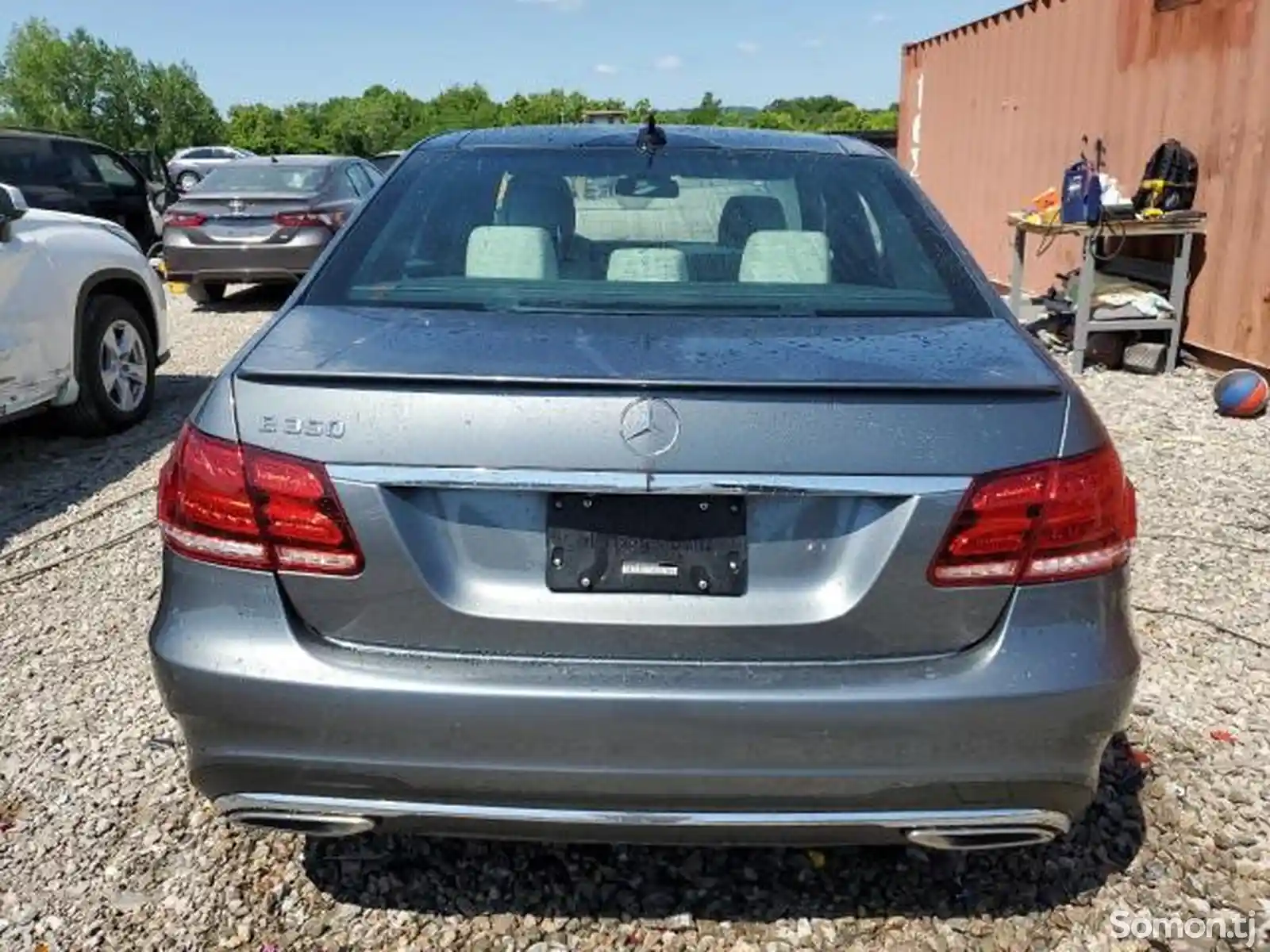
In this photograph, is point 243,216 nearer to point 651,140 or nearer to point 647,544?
point 651,140

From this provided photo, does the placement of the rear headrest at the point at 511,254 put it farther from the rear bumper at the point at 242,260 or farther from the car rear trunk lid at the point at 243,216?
the car rear trunk lid at the point at 243,216

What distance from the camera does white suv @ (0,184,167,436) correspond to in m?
5.18

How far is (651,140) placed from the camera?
3.00m

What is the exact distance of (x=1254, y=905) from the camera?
239cm

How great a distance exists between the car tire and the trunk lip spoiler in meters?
4.57

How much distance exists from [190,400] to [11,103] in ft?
236

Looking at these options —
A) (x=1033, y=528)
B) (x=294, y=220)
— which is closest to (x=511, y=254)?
(x=1033, y=528)

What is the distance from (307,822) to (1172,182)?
7471 millimetres

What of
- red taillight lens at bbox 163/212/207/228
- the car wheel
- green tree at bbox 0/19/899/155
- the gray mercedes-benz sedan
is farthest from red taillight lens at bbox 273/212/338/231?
green tree at bbox 0/19/899/155

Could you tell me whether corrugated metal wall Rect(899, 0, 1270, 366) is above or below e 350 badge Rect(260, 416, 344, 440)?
above

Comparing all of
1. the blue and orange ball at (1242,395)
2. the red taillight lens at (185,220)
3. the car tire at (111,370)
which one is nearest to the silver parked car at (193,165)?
the red taillight lens at (185,220)

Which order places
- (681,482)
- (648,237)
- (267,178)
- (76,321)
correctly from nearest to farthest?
(681,482)
(648,237)
(76,321)
(267,178)

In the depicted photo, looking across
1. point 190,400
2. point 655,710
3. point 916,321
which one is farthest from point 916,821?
point 190,400

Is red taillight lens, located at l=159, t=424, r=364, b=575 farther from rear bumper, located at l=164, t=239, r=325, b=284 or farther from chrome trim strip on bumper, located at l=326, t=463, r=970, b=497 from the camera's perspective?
rear bumper, located at l=164, t=239, r=325, b=284
